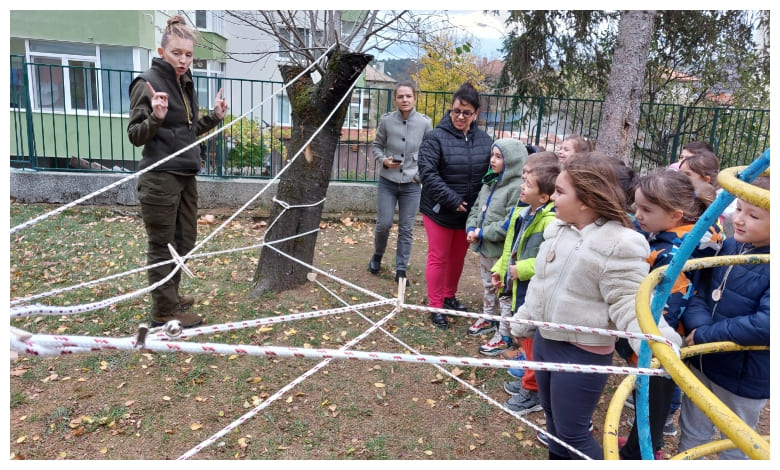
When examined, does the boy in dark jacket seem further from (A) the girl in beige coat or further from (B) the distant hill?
(B) the distant hill

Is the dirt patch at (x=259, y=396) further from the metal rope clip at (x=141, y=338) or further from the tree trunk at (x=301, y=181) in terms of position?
the metal rope clip at (x=141, y=338)

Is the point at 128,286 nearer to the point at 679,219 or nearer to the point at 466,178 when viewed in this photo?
the point at 466,178

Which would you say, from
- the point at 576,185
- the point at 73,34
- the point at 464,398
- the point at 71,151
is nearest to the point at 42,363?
the point at 464,398

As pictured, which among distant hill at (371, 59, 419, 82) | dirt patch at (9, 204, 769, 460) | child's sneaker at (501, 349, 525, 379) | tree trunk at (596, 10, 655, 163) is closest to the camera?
dirt patch at (9, 204, 769, 460)

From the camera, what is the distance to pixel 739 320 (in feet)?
6.10

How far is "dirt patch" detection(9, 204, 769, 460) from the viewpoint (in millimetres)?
2557

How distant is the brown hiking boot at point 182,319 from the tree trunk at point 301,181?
62 centimetres

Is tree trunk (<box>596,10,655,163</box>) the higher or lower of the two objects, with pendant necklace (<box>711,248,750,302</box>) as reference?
higher

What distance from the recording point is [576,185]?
6.41 feet

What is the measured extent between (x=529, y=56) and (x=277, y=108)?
7.22m

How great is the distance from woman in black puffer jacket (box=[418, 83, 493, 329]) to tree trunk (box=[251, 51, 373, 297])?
78 cm

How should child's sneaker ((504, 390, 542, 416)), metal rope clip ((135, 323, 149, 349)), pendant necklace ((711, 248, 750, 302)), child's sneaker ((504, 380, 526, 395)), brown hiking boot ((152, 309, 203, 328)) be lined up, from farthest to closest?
brown hiking boot ((152, 309, 203, 328))
child's sneaker ((504, 380, 526, 395))
child's sneaker ((504, 390, 542, 416))
pendant necklace ((711, 248, 750, 302))
metal rope clip ((135, 323, 149, 349))

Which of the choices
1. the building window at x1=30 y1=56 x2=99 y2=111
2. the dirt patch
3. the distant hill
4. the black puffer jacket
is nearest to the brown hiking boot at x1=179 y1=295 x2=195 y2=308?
the dirt patch

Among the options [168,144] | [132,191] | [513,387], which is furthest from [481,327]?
[132,191]
